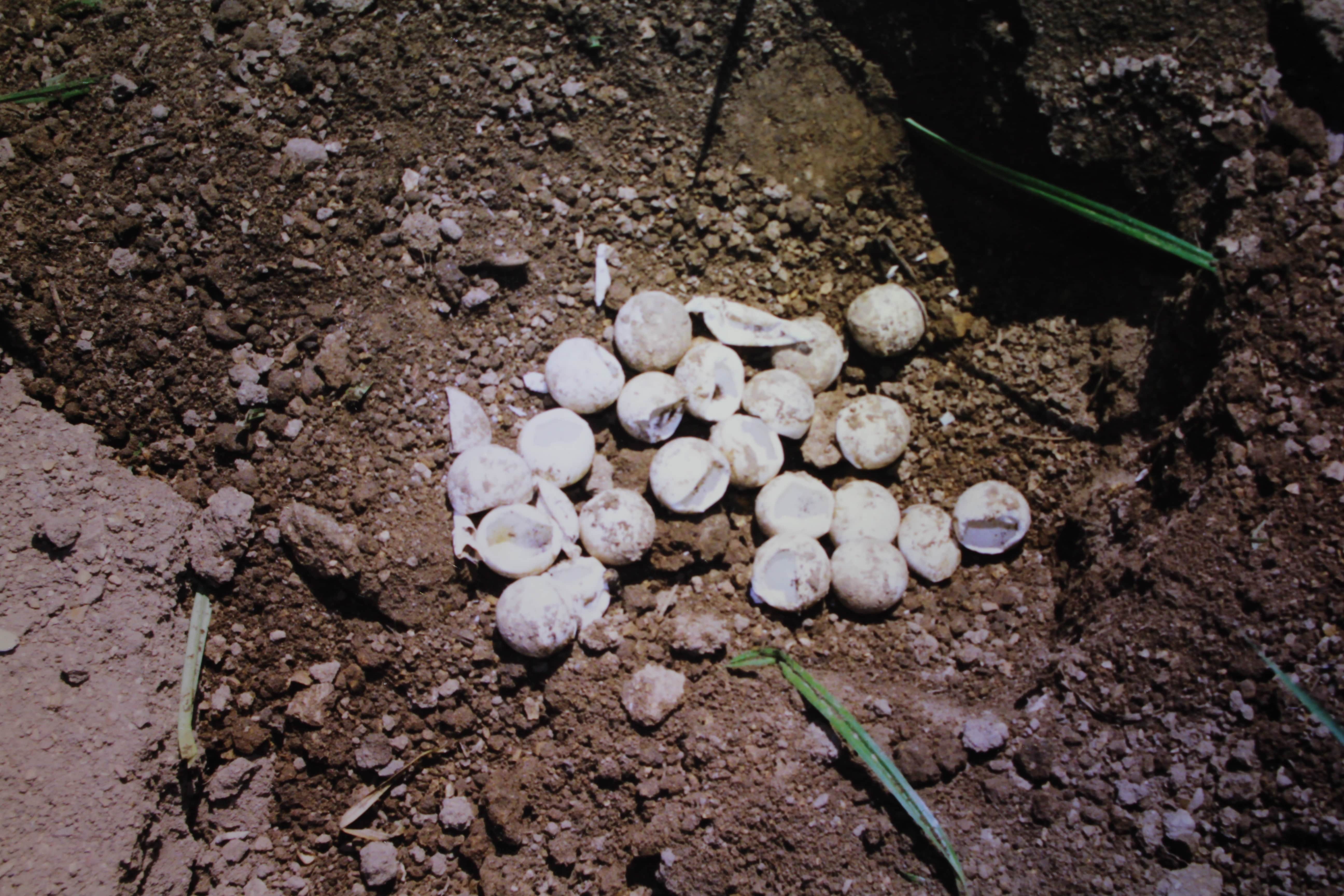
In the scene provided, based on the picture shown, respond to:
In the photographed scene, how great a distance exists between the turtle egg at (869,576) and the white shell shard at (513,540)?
804mm

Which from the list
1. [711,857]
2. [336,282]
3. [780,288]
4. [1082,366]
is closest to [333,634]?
[336,282]

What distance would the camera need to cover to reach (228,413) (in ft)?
6.58

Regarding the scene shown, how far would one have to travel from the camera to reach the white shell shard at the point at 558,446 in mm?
2045

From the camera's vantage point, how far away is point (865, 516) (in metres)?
2.08

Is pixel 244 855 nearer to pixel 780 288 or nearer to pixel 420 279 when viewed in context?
pixel 420 279

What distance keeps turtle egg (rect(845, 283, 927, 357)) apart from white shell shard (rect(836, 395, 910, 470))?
0.17 metres

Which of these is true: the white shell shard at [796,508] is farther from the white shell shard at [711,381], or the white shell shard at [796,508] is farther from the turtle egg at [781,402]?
the white shell shard at [711,381]

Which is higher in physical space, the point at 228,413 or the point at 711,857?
the point at 228,413

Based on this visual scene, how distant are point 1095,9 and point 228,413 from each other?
249cm

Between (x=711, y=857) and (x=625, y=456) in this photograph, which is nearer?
(x=711, y=857)

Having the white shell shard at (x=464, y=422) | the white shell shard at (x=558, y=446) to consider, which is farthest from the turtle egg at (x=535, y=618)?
the white shell shard at (x=464, y=422)

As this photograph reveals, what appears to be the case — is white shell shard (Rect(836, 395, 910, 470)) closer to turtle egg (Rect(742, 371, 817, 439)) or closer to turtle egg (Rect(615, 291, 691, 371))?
turtle egg (Rect(742, 371, 817, 439))

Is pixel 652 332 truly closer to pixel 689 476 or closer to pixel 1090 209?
pixel 689 476

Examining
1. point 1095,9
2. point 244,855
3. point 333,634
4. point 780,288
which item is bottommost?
point 244,855
